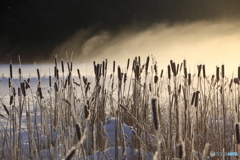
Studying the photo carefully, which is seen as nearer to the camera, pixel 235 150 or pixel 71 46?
pixel 235 150

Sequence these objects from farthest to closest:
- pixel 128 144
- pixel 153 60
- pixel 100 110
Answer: pixel 100 110
pixel 128 144
pixel 153 60

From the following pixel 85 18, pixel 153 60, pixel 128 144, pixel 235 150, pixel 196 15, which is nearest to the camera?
pixel 235 150

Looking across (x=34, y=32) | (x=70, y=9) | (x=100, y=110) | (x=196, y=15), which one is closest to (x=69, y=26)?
(x=70, y=9)

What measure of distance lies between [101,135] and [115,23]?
21821 mm

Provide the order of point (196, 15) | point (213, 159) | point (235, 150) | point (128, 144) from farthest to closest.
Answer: point (196, 15) < point (128, 144) < point (213, 159) < point (235, 150)

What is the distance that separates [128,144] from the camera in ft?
7.20

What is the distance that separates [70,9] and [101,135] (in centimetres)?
2184

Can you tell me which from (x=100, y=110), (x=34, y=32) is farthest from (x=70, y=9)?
(x=100, y=110)

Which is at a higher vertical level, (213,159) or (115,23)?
(115,23)

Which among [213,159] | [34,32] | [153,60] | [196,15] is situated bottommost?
[213,159]

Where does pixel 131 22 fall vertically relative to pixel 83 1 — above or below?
below

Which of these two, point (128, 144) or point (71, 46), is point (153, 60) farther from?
point (71, 46)

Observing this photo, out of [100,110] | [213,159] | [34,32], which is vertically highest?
[34,32]

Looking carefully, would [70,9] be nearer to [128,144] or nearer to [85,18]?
[85,18]
